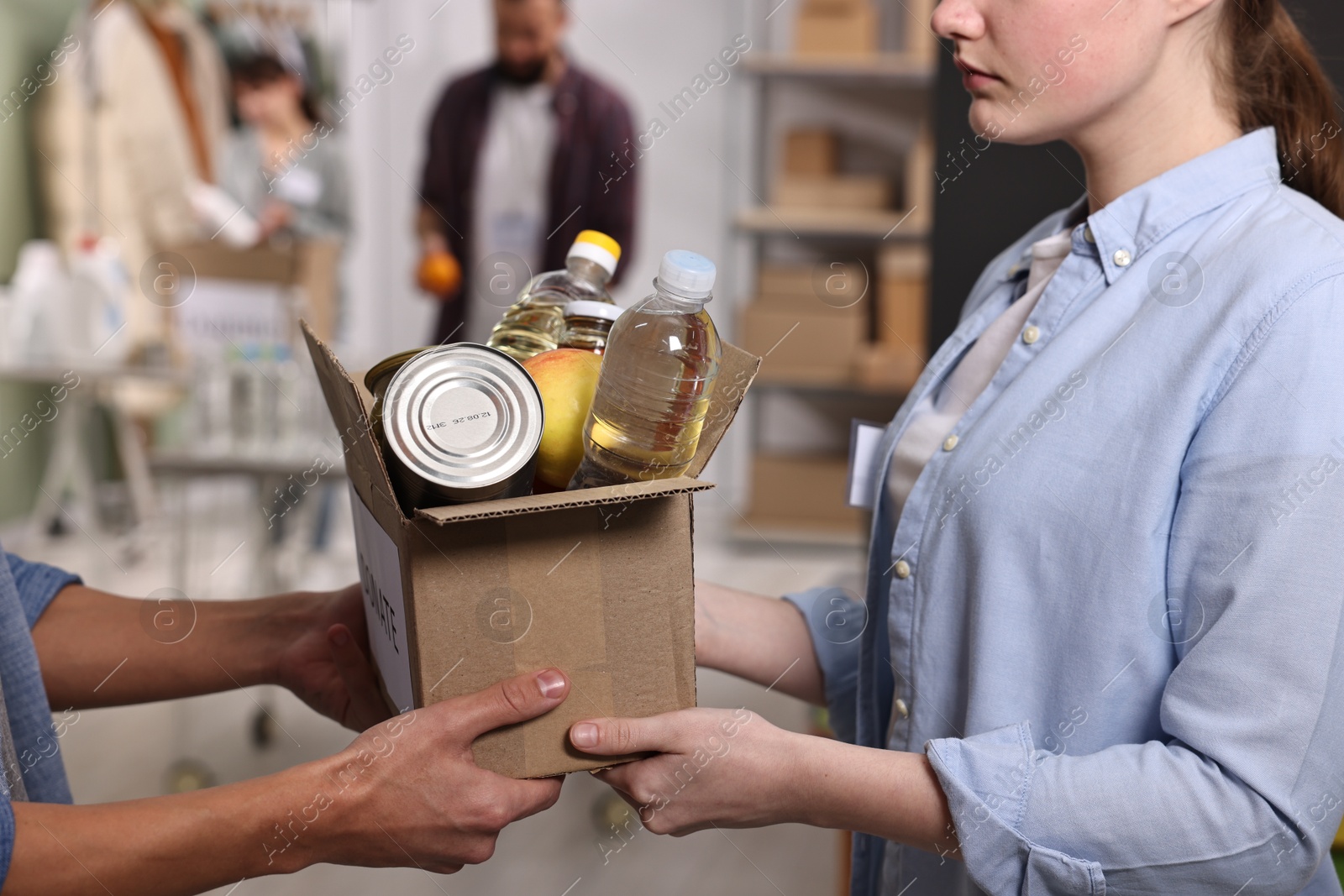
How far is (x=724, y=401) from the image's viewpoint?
87cm

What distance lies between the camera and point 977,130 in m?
0.99

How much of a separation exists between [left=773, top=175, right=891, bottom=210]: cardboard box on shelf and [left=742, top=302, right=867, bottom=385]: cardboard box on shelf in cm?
44

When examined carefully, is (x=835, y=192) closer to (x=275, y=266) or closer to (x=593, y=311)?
(x=275, y=266)

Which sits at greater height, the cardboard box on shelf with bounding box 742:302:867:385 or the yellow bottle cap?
the yellow bottle cap

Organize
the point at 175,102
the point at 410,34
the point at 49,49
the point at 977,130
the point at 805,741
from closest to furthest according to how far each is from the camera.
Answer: the point at 805,741, the point at 977,130, the point at 49,49, the point at 175,102, the point at 410,34

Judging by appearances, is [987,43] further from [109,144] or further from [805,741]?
[109,144]

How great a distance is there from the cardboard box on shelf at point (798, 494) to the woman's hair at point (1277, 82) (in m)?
3.60

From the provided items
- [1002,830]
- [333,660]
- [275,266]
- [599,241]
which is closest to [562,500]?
[599,241]

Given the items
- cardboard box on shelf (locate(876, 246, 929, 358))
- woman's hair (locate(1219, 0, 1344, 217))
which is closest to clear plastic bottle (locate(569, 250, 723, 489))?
woman's hair (locate(1219, 0, 1344, 217))

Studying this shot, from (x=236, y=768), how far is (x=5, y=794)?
2022 millimetres

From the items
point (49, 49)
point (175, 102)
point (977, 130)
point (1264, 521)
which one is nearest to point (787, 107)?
point (175, 102)

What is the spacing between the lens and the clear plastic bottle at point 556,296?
94 cm

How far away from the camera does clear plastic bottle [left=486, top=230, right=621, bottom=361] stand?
3.09ft

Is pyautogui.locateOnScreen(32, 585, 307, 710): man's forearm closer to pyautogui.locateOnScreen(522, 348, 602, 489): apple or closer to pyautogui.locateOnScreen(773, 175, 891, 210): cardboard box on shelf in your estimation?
pyautogui.locateOnScreen(522, 348, 602, 489): apple
